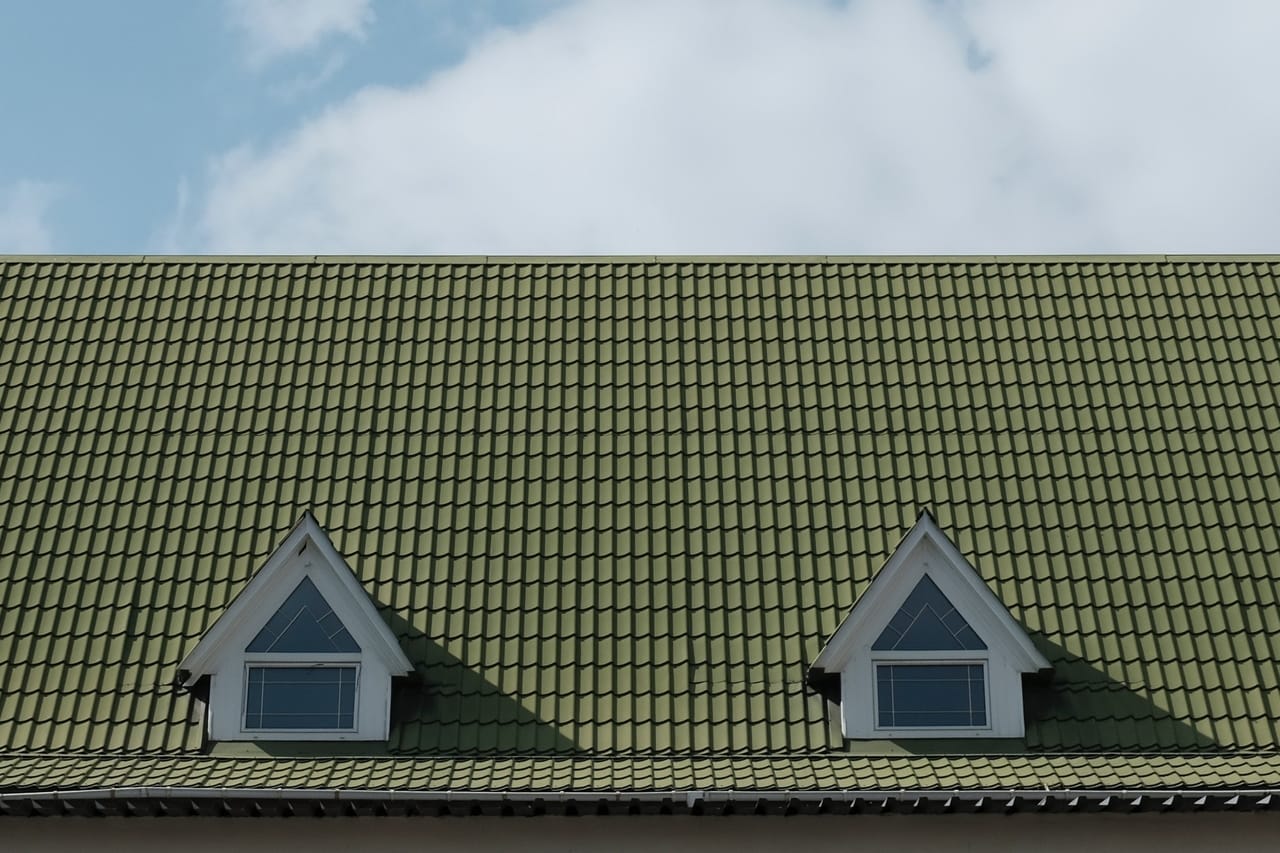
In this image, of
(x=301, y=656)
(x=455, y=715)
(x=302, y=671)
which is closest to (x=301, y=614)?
(x=301, y=656)

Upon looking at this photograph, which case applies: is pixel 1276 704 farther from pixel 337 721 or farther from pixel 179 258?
pixel 179 258

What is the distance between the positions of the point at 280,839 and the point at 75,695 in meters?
2.36

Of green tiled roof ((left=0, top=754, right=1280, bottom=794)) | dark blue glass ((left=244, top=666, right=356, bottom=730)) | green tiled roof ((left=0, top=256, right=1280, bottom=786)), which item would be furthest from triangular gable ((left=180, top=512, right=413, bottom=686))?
green tiled roof ((left=0, top=754, right=1280, bottom=794))

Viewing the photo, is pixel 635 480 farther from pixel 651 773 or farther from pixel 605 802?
pixel 605 802

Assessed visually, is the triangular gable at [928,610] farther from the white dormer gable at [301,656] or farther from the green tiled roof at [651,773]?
the white dormer gable at [301,656]

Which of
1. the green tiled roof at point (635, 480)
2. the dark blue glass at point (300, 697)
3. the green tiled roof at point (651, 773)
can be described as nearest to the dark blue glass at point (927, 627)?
the green tiled roof at point (635, 480)

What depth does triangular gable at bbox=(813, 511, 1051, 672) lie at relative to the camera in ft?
47.3

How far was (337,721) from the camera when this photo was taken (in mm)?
14492

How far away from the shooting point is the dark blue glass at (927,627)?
14.6 metres

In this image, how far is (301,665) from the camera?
1453 cm

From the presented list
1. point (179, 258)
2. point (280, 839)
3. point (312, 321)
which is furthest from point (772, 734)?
point (179, 258)

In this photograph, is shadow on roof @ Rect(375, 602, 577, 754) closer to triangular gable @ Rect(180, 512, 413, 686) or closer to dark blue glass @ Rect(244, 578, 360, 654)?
triangular gable @ Rect(180, 512, 413, 686)

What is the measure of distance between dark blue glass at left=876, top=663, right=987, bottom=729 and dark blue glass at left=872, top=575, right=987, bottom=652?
0.15m

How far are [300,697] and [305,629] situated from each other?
1.83 feet
